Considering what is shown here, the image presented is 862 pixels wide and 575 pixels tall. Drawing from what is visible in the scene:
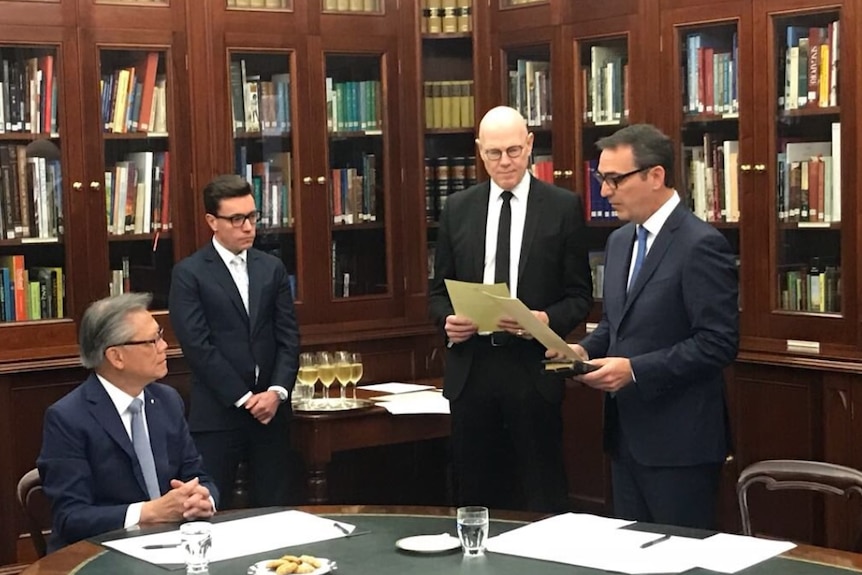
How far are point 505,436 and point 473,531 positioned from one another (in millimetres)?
1865

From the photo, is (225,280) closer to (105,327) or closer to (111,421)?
(105,327)

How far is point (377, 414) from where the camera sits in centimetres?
474

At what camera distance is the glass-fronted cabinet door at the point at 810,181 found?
4.55 metres

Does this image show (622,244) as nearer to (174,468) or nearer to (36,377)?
(174,468)

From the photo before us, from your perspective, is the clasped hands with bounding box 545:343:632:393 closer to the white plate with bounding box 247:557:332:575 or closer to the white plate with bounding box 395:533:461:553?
the white plate with bounding box 395:533:461:553

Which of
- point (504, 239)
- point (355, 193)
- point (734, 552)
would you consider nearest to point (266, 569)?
point (734, 552)

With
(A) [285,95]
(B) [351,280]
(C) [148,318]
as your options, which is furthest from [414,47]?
(C) [148,318]

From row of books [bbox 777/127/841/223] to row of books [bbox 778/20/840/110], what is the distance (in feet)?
0.43

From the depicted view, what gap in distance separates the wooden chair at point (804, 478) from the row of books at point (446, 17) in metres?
3.09

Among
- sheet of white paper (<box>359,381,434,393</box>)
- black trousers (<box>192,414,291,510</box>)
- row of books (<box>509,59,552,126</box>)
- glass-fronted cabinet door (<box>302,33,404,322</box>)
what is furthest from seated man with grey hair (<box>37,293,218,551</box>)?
row of books (<box>509,59,552,126</box>)

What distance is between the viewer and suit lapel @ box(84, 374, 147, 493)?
3.18 meters

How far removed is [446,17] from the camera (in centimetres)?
573

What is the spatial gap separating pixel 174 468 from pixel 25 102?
2178 millimetres

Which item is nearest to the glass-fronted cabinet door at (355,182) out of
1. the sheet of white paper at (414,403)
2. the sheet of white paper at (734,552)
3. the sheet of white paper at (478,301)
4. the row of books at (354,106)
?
the row of books at (354,106)
